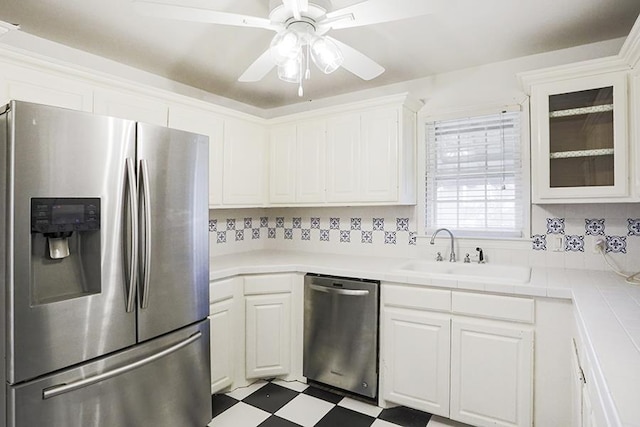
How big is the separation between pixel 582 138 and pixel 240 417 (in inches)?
99.4

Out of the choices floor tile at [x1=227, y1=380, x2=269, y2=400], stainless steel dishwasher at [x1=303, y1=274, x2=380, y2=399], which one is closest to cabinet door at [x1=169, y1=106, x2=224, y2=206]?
stainless steel dishwasher at [x1=303, y1=274, x2=380, y2=399]

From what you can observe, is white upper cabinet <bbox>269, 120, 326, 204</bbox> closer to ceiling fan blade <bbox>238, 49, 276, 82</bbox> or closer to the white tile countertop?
the white tile countertop

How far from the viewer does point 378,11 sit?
1312 millimetres

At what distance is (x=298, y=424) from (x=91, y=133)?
1.82 m

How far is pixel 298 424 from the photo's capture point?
2010 millimetres

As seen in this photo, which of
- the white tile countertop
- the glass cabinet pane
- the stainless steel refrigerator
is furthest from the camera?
the glass cabinet pane

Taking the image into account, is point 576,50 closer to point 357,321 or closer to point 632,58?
point 632,58

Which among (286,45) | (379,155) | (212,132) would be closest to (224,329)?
(212,132)

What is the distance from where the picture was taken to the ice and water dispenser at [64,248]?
1.27 meters

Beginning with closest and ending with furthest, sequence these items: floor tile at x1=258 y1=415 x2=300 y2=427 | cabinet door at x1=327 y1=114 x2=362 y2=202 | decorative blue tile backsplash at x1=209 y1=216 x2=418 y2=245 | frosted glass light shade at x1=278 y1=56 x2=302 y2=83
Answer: frosted glass light shade at x1=278 y1=56 x2=302 y2=83, floor tile at x1=258 y1=415 x2=300 y2=427, cabinet door at x1=327 y1=114 x2=362 y2=202, decorative blue tile backsplash at x1=209 y1=216 x2=418 y2=245

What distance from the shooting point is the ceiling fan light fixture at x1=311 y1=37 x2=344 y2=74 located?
1.50 metres

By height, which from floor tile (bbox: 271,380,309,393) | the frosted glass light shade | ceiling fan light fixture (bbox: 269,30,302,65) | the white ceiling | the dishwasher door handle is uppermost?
the white ceiling

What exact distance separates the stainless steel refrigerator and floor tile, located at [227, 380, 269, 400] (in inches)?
23.4

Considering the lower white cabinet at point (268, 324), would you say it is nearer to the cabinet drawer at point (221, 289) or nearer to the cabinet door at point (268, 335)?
the cabinet door at point (268, 335)
